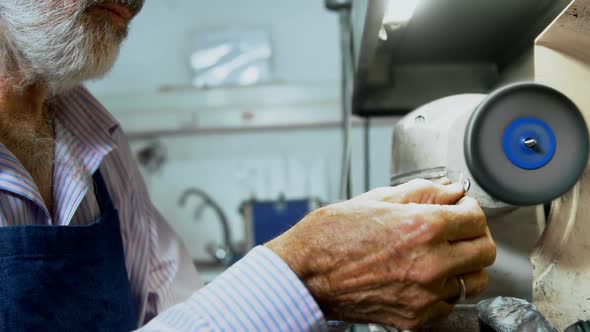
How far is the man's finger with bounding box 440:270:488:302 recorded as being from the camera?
523 millimetres

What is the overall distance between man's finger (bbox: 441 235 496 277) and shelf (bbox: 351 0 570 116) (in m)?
0.36

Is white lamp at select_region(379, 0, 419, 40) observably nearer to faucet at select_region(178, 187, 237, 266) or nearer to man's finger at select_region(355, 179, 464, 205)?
man's finger at select_region(355, 179, 464, 205)

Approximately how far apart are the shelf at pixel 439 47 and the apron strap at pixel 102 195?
65 centimetres

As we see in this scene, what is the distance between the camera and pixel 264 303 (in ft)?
1.71

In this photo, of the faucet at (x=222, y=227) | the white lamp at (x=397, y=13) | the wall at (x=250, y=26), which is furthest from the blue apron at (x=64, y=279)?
the wall at (x=250, y=26)

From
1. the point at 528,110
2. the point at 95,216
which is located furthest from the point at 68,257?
the point at 528,110

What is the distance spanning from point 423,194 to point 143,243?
88 centimetres

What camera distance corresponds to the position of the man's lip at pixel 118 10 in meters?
0.90

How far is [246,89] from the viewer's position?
2.73 meters

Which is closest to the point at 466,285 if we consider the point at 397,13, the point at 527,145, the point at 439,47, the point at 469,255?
the point at 469,255

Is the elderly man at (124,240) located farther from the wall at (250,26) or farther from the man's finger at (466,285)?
the wall at (250,26)

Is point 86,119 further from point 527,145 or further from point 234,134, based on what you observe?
point 234,134

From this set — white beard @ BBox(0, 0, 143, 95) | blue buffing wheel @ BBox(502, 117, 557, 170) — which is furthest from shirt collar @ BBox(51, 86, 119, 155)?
blue buffing wheel @ BBox(502, 117, 557, 170)

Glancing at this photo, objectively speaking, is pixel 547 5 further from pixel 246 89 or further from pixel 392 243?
pixel 246 89
